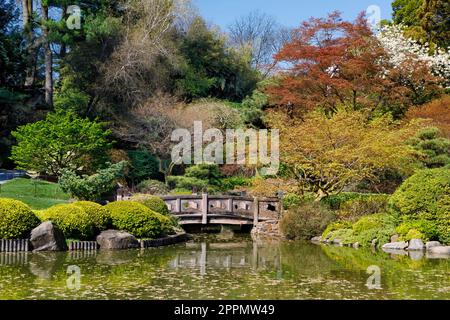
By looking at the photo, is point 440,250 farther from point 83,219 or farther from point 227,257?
point 83,219

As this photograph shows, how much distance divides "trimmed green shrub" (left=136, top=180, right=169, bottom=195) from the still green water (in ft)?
31.5

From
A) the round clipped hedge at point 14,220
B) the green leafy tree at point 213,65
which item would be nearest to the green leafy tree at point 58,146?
the round clipped hedge at point 14,220

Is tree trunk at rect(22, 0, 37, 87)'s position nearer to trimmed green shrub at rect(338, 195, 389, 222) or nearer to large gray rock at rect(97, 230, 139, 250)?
large gray rock at rect(97, 230, 139, 250)

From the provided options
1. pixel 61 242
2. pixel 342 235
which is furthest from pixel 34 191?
pixel 342 235

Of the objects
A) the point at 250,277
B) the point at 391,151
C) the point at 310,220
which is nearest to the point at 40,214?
the point at 250,277

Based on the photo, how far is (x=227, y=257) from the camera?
1534cm

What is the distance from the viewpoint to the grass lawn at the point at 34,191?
20203mm

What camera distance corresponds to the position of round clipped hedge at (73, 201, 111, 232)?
53.7 feet

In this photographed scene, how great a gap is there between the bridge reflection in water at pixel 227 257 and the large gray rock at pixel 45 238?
2914 millimetres

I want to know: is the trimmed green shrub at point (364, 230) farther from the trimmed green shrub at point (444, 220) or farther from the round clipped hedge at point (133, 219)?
the round clipped hedge at point (133, 219)

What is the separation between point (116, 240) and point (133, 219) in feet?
3.11

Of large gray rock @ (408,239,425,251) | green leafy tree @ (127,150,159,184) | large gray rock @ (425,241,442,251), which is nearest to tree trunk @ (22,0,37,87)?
green leafy tree @ (127,150,159,184)

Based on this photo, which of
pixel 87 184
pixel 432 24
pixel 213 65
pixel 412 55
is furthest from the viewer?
pixel 213 65

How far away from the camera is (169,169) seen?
97.0ft
